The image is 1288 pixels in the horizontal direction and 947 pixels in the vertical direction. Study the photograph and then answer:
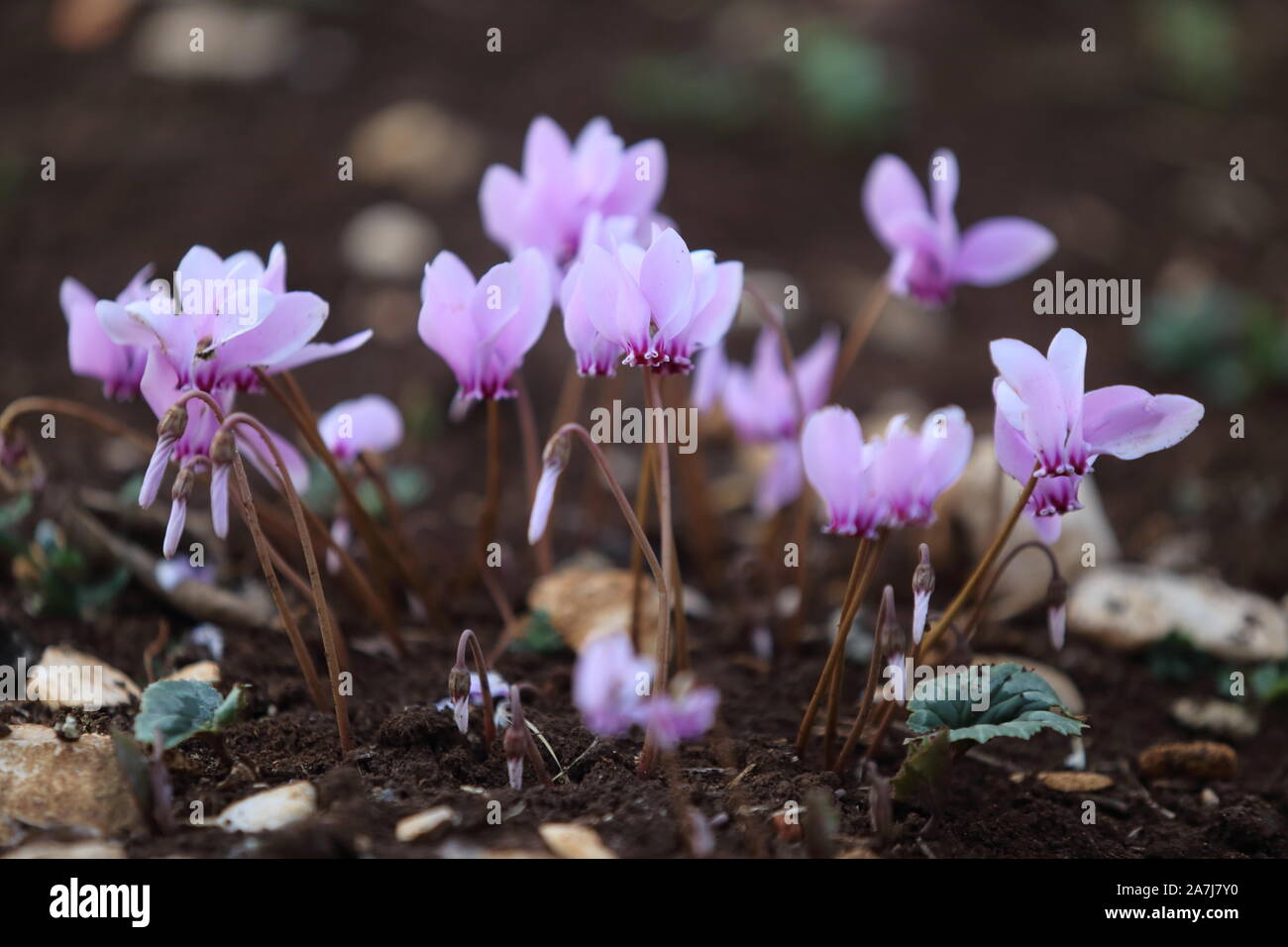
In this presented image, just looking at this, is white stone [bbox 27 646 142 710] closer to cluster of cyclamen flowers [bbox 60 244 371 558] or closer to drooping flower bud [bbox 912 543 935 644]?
cluster of cyclamen flowers [bbox 60 244 371 558]

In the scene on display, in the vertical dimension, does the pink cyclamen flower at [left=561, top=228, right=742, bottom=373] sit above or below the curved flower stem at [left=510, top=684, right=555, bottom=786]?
above

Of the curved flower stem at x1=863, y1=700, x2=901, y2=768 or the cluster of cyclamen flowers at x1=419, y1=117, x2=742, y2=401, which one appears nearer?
the cluster of cyclamen flowers at x1=419, y1=117, x2=742, y2=401

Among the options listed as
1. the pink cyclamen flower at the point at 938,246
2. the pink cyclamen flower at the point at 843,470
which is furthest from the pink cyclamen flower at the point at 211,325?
the pink cyclamen flower at the point at 938,246

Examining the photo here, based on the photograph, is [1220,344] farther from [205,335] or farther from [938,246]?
[205,335]

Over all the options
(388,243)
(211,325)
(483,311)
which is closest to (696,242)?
(388,243)

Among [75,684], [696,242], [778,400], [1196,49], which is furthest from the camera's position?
[1196,49]

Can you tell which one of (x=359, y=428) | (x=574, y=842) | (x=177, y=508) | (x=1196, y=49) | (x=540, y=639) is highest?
(x=1196, y=49)

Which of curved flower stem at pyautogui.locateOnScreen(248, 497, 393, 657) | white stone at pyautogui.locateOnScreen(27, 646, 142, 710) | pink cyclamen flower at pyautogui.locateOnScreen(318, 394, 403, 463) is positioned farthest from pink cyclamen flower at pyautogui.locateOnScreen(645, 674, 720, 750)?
white stone at pyautogui.locateOnScreen(27, 646, 142, 710)
